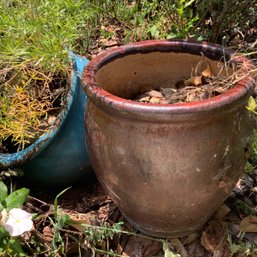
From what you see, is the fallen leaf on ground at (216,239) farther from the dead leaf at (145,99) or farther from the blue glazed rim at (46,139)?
the blue glazed rim at (46,139)

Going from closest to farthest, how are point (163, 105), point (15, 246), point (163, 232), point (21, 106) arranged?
point (163, 105), point (15, 246), point (163, 232), point (21, 106)

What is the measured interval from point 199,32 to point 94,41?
61cm

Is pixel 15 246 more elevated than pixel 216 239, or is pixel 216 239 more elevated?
pixel 15 246

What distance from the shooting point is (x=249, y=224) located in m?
1.94

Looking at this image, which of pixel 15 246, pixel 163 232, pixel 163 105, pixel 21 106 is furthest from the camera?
pixel 21 106

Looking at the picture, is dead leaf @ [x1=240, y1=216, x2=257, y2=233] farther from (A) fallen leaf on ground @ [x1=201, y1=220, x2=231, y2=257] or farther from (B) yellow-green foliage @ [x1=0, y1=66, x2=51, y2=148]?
(B) yellow-green foliage @ [x1=0, y1=66, x2=51, y2=148]

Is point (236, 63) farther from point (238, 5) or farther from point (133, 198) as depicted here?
point (238, 5)

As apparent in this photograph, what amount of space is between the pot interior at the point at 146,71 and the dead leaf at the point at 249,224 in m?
0.57

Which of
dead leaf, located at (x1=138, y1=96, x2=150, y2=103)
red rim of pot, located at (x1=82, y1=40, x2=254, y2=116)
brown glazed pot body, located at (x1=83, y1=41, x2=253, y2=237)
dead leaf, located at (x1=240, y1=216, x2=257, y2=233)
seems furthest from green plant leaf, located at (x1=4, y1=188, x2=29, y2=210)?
dead leaf, located at (x1=240, y1=216, x2=257, y2=233)

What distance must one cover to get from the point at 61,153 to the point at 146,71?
1.53 ft

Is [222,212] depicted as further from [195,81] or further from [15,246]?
[15,246]

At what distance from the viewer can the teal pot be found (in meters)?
1.94

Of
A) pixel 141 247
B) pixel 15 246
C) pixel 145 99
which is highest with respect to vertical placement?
pixel 145 99

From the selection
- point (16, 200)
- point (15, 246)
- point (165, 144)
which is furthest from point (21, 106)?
point (165, 144)
